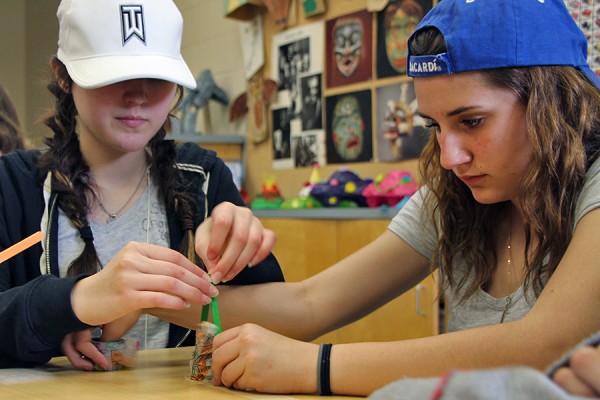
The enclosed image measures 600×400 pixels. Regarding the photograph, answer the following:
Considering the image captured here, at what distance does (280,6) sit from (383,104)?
0.97 metres

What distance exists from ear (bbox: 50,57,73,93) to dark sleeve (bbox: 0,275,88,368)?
0.48m

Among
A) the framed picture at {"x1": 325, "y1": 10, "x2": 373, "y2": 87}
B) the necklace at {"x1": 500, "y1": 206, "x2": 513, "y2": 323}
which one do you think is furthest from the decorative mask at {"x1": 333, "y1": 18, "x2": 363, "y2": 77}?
the necklace at {"x1": 500, "y1": 206, "x2": 513, "y2": 323}

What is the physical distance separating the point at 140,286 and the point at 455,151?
1.62ft

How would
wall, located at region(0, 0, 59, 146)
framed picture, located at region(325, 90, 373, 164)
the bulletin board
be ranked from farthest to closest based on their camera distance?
wall, located at region(0, 0, 59, 146) → framed picture, located at region(325, 90, 373, 164) → the bulletin board

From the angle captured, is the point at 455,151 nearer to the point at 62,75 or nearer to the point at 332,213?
the point at 62,75

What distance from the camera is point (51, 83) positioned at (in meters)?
1.44

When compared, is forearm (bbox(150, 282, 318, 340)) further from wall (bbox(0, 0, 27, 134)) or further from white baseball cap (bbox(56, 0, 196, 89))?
wall (bbox(0, 0, 27, 134))

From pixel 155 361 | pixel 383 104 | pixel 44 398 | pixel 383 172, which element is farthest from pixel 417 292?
pixel 44 398

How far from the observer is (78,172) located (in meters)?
1.35

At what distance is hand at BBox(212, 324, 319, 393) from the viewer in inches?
35.8

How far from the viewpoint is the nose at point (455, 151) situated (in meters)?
1.05

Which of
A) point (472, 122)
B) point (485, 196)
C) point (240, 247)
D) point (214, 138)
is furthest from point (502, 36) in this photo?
point (214, 138)

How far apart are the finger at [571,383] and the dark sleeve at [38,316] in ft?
2.37

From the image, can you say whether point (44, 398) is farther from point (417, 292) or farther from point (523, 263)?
point (417, 292)
